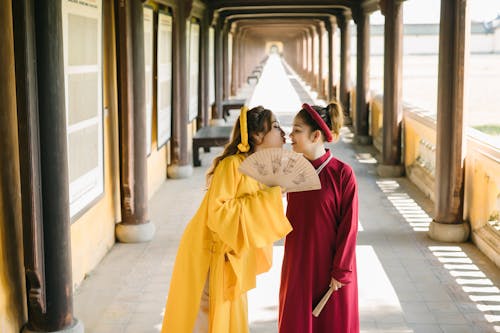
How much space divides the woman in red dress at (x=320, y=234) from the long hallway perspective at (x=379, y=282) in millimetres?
1565

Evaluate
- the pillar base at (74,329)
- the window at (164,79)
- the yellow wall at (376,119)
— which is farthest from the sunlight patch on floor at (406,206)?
the pillar base at (74,329)

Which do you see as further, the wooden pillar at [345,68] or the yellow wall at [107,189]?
the wooden pillar at [345,68]

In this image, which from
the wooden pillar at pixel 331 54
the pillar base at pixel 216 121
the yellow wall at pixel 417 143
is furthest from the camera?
the wooden pillar at pixel 331 54

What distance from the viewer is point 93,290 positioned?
6449 millimetres

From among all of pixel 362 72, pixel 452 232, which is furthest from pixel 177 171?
pixel 362 72

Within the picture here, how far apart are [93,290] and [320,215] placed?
3107 mm

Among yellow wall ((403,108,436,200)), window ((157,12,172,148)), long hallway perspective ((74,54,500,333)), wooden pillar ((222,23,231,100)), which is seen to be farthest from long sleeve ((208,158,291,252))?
wooden pillar ((222,23,231,100))

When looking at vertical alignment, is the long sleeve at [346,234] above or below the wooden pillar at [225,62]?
below

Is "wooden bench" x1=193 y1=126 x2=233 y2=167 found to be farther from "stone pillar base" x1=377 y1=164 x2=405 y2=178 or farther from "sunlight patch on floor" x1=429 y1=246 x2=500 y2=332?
"sunlight patch on floor" x1=429 y1=246 x2=500 y2=332

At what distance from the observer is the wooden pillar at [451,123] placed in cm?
779

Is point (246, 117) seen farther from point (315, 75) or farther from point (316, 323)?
point (315, 75)

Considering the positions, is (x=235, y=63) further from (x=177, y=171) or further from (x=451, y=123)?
(x=451, y=123)

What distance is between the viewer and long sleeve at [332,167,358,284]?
3877 mm

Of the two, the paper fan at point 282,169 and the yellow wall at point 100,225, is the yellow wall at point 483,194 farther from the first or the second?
the paper fan at point 282,169
